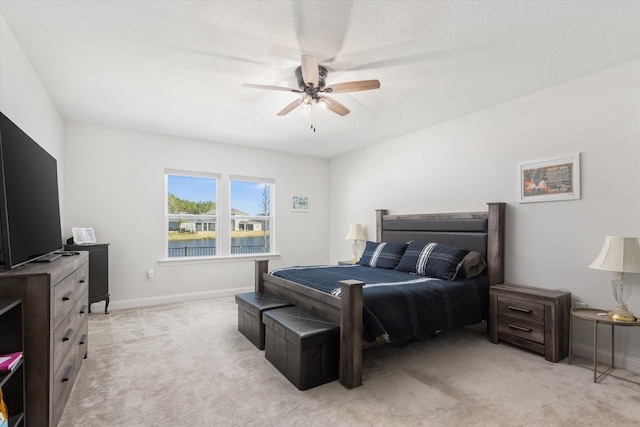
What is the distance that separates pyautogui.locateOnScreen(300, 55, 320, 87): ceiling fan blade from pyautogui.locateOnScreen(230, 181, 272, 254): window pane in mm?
3370

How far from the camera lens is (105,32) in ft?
7.40

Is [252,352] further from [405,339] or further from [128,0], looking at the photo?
[128,0]

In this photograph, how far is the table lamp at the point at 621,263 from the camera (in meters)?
2.41

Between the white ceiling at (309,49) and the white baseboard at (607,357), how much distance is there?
2.49 metres

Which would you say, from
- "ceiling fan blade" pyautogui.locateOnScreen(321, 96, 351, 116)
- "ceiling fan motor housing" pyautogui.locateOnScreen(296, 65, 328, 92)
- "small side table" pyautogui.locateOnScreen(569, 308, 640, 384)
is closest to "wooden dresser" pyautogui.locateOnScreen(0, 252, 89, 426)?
"ceiling fan motor housing" pyautogui.locateOnScreen(296, 65, 328, 92)

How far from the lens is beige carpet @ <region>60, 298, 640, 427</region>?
1.98m

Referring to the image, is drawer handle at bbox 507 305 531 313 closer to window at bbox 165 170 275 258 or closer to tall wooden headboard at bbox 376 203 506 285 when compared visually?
tall wooden headboard at bbox 376 203 506 285

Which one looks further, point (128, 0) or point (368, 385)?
point (368, 385)

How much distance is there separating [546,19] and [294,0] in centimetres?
166

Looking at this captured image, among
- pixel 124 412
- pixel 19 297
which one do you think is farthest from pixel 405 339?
pixel 19 297

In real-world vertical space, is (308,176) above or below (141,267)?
above

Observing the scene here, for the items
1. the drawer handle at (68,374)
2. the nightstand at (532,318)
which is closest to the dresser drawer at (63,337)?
the drawer handle at (68,374)

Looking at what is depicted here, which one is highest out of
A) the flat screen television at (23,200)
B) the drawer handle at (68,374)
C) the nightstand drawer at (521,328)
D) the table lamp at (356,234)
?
the flat screen television at (23,200)

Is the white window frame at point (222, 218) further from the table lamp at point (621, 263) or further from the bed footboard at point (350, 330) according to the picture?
the table lamp at point (621, 263)
